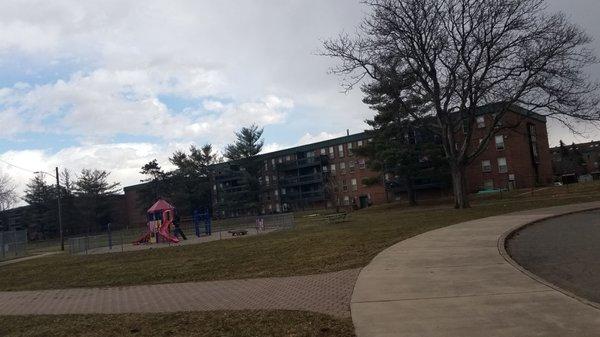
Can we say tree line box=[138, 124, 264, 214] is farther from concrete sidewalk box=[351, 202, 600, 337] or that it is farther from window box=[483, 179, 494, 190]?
concrete sidewalk box=[351, 202, 600, 337]

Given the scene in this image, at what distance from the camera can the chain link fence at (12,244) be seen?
35.3 meters

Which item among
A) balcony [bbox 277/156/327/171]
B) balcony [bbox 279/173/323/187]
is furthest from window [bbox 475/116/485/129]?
balcony [bbox 279/173/323/187]

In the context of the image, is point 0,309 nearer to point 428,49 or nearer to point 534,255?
point 534,255

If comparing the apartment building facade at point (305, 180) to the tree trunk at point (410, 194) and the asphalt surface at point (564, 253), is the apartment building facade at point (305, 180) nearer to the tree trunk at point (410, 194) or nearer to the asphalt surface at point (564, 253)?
the tree trunk at point (410, 194)

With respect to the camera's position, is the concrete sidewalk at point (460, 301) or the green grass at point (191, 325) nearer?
the concrete sidewalk at point (460, 301)

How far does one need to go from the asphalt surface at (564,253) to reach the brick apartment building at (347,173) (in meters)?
38.7

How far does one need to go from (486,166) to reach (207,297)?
55.9m

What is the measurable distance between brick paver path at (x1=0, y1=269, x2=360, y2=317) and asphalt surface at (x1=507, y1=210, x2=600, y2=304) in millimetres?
3501

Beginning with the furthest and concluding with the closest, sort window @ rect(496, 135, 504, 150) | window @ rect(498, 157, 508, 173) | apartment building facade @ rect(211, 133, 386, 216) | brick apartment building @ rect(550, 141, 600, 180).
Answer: brick apartment building @ rect(550, 141, 600, 180), apartment building facade @ rect(211, 133, 386, 216), window @ rect(496, 135, 504, 150), window @ rect(498, 157, 508, 173)

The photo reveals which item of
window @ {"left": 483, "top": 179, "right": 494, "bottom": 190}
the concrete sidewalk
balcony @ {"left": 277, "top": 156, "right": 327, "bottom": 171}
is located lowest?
the concrete sidewalk

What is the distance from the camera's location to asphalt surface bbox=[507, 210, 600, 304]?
838cm

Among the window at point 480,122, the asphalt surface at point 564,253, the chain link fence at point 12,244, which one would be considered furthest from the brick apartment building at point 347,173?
the asphalt surface at point 564,253

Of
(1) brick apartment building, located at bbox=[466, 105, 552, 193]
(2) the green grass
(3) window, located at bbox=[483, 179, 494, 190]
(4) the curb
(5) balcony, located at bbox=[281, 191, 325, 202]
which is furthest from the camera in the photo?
(5) balcony, located at bbox=[281, 191, 325, 202]

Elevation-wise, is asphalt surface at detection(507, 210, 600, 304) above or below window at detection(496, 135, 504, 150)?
below
